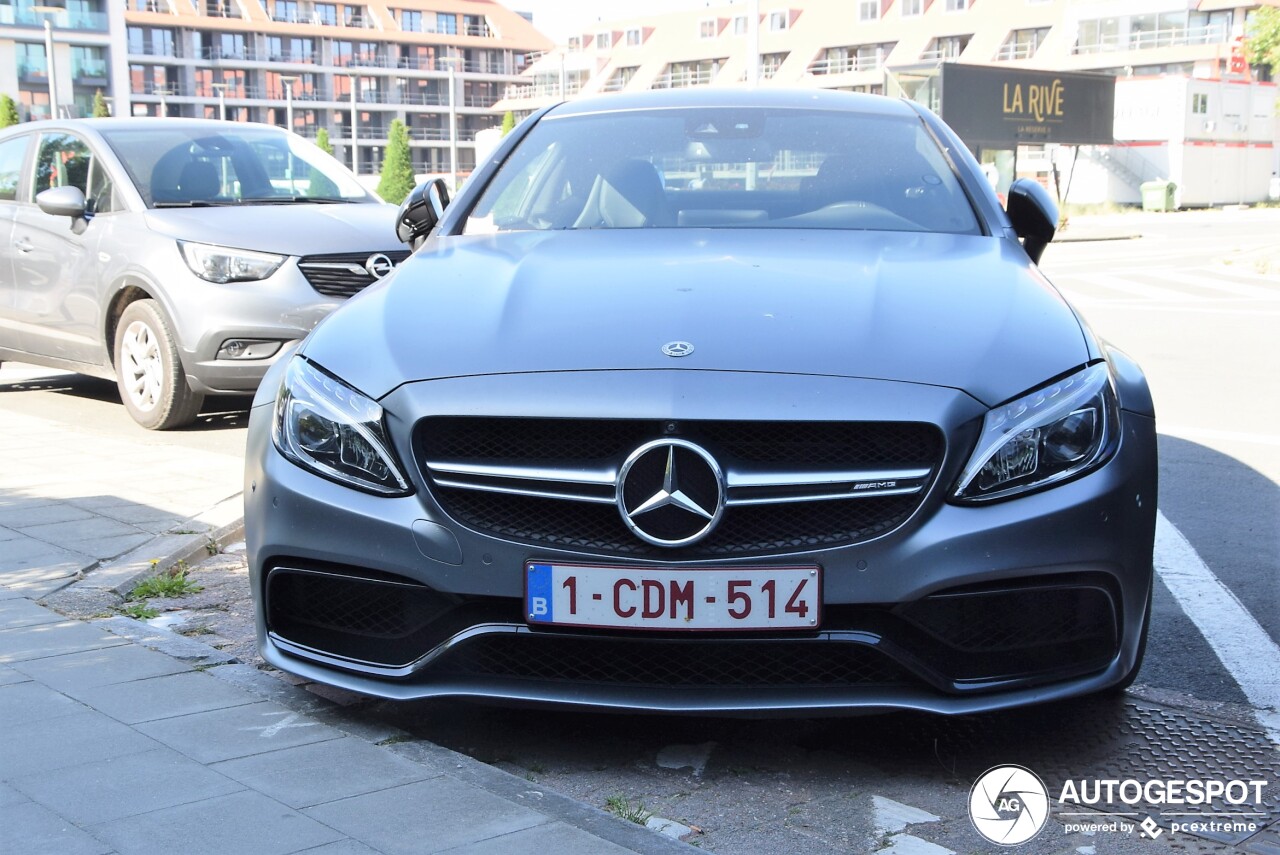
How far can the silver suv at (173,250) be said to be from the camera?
772 centimetres

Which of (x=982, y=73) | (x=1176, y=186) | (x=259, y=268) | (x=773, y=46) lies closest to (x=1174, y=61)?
(x=1176, y=186)

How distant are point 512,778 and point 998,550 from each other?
1.01 m

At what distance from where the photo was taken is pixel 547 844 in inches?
98.1

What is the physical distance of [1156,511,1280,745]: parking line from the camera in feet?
11.8

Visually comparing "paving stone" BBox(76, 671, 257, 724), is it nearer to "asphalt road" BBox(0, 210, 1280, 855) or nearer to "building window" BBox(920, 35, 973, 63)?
"asphalt road" BBox(0, 210, 1280, 855)

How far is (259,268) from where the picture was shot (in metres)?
7.75

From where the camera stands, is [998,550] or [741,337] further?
[741,337]

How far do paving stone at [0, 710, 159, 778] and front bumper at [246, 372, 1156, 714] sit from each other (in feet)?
1.54

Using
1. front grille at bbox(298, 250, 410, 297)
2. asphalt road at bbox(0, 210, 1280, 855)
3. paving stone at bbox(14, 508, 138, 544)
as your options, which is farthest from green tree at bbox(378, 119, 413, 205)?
asphalt road at bbox(0, 210, 1280, 855)

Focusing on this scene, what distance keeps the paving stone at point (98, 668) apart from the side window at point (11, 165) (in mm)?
6167

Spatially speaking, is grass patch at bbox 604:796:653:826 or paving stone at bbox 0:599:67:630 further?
paving stone at bbox 0:599:67:630

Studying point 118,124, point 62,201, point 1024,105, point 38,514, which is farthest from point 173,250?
point 1024,105

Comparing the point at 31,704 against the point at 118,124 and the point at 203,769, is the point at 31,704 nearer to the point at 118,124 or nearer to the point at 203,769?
the point at 203,769

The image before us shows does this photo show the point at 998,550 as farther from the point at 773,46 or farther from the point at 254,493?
the point at 773,46
